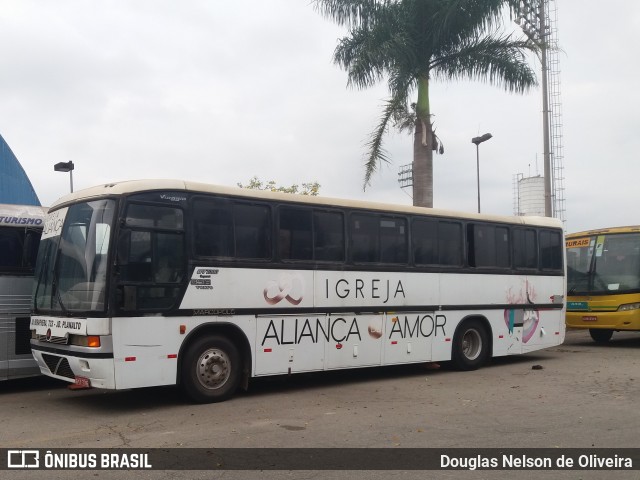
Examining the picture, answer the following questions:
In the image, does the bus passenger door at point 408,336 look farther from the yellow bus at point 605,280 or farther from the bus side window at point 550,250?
the yellow bus at point 605,280

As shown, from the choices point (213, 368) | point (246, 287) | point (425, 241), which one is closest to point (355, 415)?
point (213, 368)

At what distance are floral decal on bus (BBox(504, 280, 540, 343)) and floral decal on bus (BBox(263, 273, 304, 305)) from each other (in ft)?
Answer: 17.9

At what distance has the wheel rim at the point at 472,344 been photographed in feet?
45.9

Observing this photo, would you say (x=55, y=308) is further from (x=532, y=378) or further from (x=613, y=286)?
(x=613, y=286)

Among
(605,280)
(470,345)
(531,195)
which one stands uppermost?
(531,195)

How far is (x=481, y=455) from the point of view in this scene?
22.7ft

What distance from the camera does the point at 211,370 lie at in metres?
10.1

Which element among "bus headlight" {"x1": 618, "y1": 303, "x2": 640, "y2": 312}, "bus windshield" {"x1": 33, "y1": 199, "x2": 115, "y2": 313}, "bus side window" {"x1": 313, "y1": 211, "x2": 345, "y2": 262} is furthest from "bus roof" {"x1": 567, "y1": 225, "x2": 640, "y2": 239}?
"bus windshield" {"x1": 33, "y1": 199, "x2": 115, "y2": 313}

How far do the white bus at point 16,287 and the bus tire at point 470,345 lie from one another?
7.69 meters

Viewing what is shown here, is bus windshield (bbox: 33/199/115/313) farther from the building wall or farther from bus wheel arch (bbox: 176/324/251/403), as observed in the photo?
the building wall

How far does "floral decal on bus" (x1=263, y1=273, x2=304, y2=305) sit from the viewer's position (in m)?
10.8

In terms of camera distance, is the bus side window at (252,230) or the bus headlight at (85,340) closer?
the bus headlight at (85,340)

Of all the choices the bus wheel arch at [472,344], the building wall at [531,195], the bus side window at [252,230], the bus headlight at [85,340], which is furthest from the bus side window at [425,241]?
the building wall at [531,195]

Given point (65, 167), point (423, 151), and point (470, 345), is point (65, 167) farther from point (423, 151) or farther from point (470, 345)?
point (470, 345)
